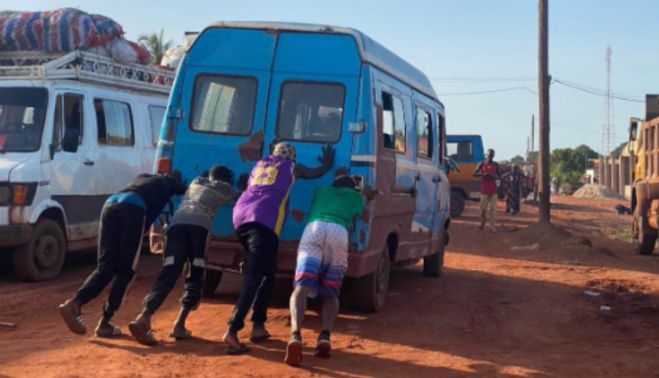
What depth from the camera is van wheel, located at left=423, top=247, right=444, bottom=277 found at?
470 inches

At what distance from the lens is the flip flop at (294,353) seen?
6.28 metres

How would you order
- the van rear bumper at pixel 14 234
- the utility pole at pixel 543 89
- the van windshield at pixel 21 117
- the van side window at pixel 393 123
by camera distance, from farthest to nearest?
the utility pole at pixel 543 89 → the van windshield at pixel 21 117 → the van rear bumper at pixel 14 234 → the van side window at pixel 393 123

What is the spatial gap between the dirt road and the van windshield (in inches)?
67.4

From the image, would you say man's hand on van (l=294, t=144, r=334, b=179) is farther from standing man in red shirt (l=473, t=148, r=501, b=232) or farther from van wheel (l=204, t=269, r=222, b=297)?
standing man in red shirt (l=473, t=148, r=501, b=232)

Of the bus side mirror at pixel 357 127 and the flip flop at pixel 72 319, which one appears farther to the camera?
the bus side mirror at pixel 357 127

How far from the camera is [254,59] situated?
26.3ft

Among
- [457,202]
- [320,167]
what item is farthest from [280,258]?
[457,202]

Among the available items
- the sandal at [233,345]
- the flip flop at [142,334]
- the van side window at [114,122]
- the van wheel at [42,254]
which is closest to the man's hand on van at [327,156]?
the sandal at [233,345]

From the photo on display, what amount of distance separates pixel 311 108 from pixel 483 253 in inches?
350

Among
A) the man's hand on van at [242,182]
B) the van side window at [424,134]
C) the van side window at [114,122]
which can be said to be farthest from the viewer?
the van side window at [114,122]

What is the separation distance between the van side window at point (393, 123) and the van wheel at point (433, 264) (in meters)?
3.29

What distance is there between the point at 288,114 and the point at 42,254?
4151 millimetres

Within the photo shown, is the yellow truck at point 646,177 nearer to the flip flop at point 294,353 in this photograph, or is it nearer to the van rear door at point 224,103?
the van rear door at point 224,103


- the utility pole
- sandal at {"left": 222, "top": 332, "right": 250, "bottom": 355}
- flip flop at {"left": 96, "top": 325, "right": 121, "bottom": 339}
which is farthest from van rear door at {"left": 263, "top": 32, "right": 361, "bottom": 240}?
the utility pole
